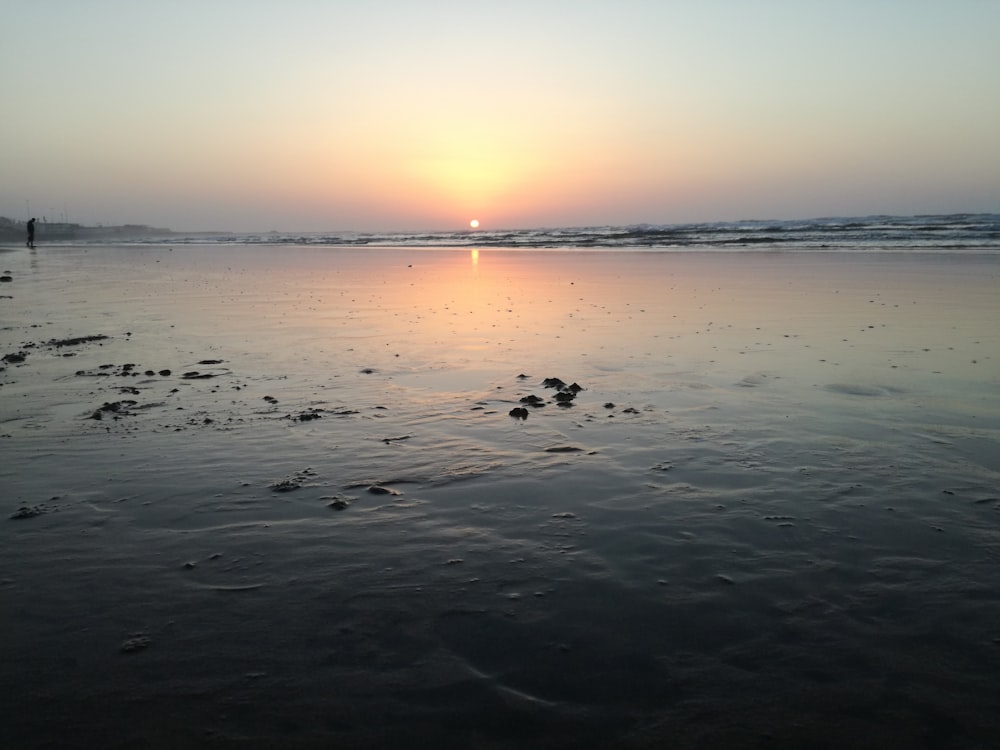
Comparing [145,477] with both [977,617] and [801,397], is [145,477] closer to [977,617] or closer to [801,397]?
[977,617]

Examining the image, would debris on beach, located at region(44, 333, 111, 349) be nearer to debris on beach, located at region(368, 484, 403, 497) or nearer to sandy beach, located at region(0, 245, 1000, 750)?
sandy beach, located at region(0, 245, 1000, 750)

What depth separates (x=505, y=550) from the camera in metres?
4.50

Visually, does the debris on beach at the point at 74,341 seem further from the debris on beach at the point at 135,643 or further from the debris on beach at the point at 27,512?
the debris on beach at the point at 135,643

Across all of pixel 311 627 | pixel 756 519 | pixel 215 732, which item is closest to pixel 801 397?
pixel 756 519

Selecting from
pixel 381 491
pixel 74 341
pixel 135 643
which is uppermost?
pixel 74 341

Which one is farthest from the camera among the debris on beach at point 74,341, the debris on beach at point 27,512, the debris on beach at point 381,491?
the debris on beach at point 74,341

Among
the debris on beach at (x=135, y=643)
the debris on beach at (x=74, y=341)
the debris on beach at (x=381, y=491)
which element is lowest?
the debris on beach at (x=135, y=643)

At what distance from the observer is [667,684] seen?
124 inches

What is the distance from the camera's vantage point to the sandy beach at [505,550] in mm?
3020

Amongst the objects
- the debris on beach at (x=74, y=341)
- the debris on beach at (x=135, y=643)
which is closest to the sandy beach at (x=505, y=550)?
the debris on beach at (x=135, y=643)

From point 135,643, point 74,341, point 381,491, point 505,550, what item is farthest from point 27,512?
point 74,341

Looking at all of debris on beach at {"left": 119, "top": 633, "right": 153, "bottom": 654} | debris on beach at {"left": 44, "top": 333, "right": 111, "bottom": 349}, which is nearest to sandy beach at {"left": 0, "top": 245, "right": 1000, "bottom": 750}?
debris on beach at {"left": 119, "top": 633, "right": 153, "bottom": 654}

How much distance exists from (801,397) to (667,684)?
5780 mm

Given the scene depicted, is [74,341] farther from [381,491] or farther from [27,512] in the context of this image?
[381,491]
